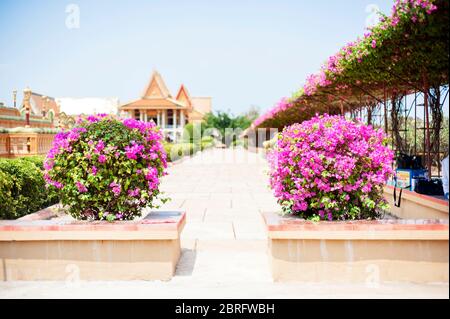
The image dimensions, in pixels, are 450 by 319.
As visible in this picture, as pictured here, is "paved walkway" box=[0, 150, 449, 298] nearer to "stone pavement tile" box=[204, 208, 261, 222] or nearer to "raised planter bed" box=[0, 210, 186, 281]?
"raised planter bed" box=[0, 210, 186, 281]

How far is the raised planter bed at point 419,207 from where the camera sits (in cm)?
510

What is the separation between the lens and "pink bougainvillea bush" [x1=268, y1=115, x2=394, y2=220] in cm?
444

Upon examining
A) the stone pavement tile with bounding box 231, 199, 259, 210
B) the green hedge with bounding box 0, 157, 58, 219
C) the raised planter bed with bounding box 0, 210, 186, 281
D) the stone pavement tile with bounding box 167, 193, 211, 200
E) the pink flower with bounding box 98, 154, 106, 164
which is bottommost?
the stone pavement tile with bounding box 231, 199, 259, 210

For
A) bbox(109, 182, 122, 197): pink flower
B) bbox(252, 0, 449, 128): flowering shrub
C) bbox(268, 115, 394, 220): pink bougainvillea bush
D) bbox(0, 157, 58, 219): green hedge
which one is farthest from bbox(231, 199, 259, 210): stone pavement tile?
bbox(109, 182, 122, 197): pink flower

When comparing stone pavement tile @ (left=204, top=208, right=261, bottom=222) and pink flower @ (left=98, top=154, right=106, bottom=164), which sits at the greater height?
pink flower @ (left=98, top=154, right=106, bottom=164)

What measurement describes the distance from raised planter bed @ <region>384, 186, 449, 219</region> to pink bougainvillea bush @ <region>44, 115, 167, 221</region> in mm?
2907

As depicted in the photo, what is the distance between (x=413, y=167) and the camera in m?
7.39

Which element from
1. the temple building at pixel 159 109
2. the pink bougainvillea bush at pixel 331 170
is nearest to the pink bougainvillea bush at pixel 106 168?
the pink bougainvillea bush at pixel 331 170

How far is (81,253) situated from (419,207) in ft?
13.3

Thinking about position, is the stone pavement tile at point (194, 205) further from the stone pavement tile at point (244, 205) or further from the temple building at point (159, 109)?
the temple building at point (159, 109)

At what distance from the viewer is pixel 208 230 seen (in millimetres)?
6371

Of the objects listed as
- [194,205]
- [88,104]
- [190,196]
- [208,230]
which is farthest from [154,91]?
[208,230]

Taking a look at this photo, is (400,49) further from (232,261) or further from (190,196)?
(190,196)
